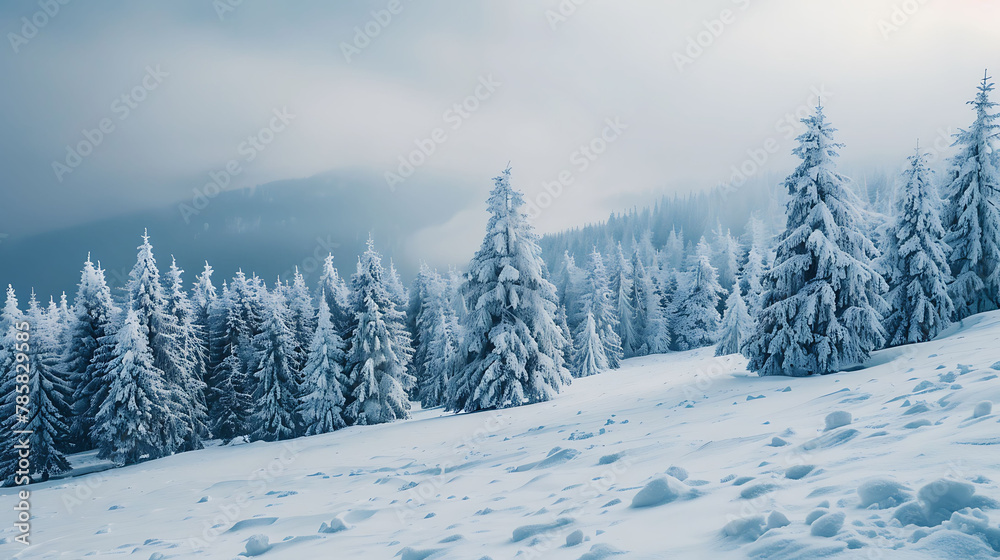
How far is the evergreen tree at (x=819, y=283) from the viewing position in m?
14.4

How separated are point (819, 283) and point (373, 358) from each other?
22067mm

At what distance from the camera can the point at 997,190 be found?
21.2 m

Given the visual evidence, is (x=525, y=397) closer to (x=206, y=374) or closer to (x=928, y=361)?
(x=928, y=361)

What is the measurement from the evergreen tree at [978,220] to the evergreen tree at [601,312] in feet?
88.4

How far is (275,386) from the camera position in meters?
29.2

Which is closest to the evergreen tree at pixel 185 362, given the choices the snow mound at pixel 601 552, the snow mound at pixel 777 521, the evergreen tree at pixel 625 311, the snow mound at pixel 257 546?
the snow mound at pixel 257 546

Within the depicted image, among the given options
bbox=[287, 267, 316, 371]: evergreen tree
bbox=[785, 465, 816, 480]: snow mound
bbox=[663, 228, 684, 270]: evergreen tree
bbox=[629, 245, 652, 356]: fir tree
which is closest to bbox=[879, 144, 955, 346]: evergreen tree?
bbox=[785, 465, 816, 480]: snow mound

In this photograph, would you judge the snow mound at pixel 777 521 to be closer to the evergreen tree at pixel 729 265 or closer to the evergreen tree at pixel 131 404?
the evergreen tree at pixel 131 404

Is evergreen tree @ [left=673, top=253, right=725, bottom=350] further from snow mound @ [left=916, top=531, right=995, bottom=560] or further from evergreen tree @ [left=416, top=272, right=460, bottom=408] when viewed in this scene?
snow mound @ [left=916, top=531, right=995, bottom=560]

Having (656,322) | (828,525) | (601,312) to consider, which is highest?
(601,312)

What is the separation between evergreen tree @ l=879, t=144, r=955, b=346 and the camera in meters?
20.1

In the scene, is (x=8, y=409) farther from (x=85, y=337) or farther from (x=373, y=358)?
(x=373, y=358)

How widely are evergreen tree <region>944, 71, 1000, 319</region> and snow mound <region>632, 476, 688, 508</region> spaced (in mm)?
24591

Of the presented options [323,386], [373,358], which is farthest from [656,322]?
[323,386]
